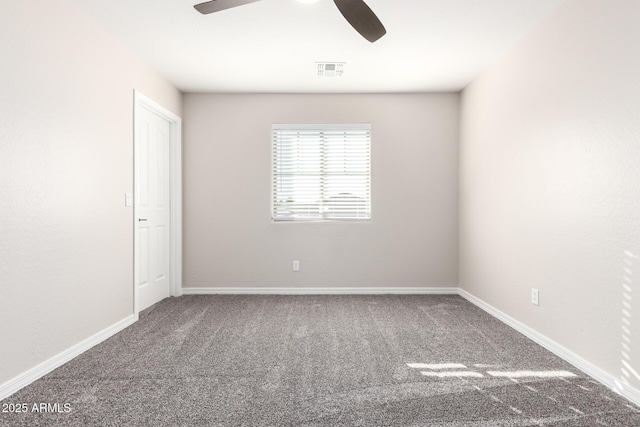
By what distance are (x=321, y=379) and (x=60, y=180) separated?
210cm

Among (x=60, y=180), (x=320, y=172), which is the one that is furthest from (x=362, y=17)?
(x=320, y=172)

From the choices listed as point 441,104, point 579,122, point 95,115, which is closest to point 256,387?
point 95,115

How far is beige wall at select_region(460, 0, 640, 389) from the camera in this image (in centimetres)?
206

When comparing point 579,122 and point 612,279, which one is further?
point 579,122

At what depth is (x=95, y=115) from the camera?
2867 millimetres

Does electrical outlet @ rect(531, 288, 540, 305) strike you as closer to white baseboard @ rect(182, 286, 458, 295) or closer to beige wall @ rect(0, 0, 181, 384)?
white baseboard @ rect(182, 286, 458, 295)

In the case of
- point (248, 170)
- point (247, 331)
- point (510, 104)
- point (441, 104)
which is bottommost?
point (247, 331)

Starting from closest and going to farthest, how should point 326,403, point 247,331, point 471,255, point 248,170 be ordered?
point 326,403, point 247,331, point 471,255, point 248,170

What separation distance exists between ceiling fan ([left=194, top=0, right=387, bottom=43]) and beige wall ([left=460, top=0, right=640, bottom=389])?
1353 millimetres

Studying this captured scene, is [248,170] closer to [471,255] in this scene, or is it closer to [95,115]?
[95,115]

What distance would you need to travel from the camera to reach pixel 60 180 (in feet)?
8.16

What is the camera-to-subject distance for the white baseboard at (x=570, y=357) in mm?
2029

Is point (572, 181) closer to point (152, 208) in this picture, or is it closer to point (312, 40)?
point (312, 40)

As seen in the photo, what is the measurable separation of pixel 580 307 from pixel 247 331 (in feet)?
7.95
